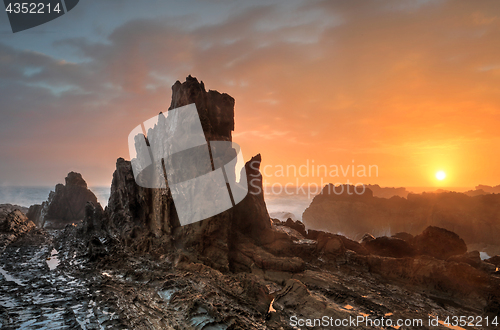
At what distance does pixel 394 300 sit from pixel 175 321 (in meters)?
Answer: 14.2

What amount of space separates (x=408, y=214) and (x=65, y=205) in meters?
77.3

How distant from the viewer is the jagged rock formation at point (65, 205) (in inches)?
1946

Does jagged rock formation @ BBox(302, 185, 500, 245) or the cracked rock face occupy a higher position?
the cracked rock face

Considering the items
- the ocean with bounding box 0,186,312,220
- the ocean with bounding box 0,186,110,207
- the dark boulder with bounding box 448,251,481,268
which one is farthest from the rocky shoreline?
the ocean with bounding box 0,186,312,220

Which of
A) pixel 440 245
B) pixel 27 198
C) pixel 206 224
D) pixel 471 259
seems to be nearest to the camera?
pixel 206 224

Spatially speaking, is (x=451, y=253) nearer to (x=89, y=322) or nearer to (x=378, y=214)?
(x=89, y=322)

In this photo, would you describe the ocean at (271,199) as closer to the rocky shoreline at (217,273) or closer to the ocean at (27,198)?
the ocean at (27,198)

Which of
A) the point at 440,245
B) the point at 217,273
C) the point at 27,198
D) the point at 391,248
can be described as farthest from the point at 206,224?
the point at 27,198

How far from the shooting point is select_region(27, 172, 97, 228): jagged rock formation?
49.4 m

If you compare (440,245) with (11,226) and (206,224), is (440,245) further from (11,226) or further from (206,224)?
(11,226)

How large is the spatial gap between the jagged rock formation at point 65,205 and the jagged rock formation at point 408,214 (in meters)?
61.9

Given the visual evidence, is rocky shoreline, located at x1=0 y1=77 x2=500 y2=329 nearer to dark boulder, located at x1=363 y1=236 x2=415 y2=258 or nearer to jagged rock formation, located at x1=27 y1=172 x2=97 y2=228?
dark boulder, located at x1=363 y1=236 x2=415 y2=258

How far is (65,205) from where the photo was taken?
51.3 meters

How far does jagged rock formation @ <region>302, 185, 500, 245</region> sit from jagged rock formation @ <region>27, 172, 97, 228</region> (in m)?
61.9
